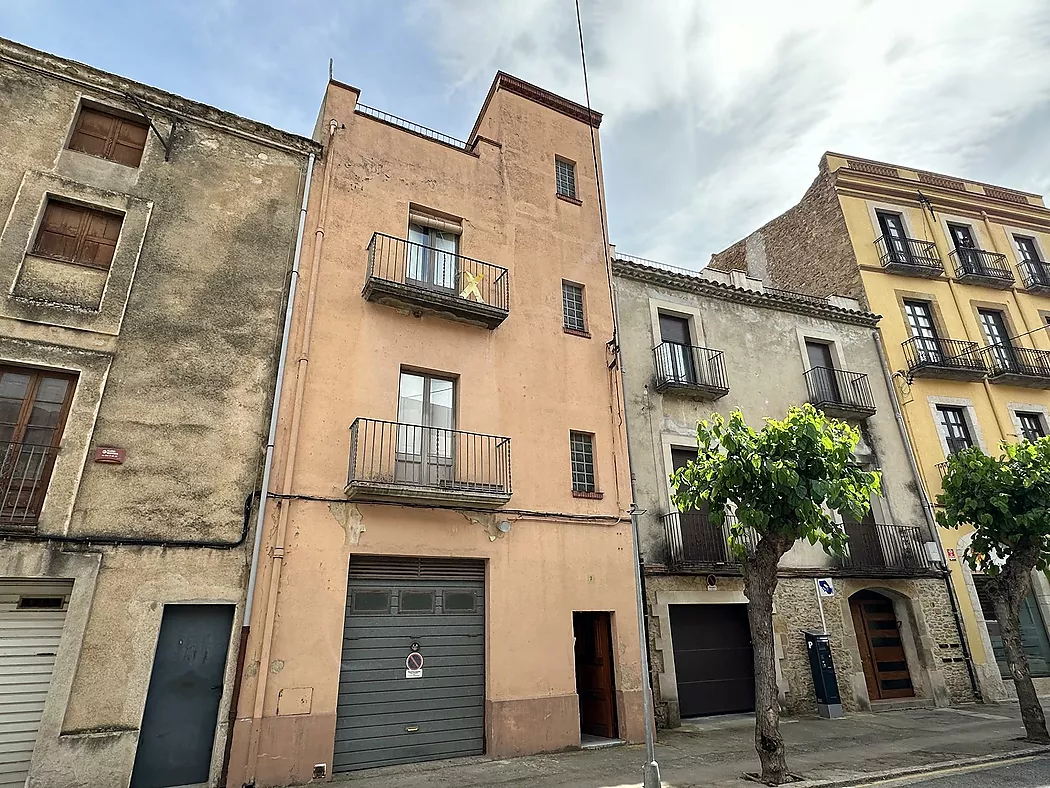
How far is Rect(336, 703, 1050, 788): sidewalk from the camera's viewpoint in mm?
8008

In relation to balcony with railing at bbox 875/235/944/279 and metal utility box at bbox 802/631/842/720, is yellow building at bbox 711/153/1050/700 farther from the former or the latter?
metal utility box at bbox 802/631/842/720

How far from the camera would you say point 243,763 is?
756cm

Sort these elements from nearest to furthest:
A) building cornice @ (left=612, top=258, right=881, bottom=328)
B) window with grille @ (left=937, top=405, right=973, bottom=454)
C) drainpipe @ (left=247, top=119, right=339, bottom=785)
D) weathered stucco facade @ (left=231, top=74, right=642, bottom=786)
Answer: drainpipe @ (left=247, top=119, right=339, bottom=785)
weathered stucco facade @ (left=231, top=74, right=642, bottom=786)
building cornice @ (left=612, top=258, right=881, bottom=328)
window with grille @ (left=937, top=405, right=973, bottom=454)

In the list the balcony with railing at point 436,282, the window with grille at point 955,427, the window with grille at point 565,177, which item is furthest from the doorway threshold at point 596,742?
the window with grille at point 955,427

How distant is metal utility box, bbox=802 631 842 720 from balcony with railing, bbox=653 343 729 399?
6032 millimetres

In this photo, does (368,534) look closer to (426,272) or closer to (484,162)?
(426,272)

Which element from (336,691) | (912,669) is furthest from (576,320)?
(912,669)

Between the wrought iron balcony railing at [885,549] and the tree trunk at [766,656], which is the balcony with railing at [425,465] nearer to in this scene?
the tree trunk at [766,656]

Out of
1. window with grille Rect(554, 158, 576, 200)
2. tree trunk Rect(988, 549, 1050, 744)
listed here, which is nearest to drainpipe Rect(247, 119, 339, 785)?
window with grille Rect(554, 158, 576, 200)

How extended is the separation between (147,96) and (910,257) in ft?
70.4

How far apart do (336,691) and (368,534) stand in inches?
90.0

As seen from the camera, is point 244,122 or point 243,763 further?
point 244,122

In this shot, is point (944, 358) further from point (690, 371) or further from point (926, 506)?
point (690, 371)

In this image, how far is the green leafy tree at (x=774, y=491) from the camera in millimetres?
8438
